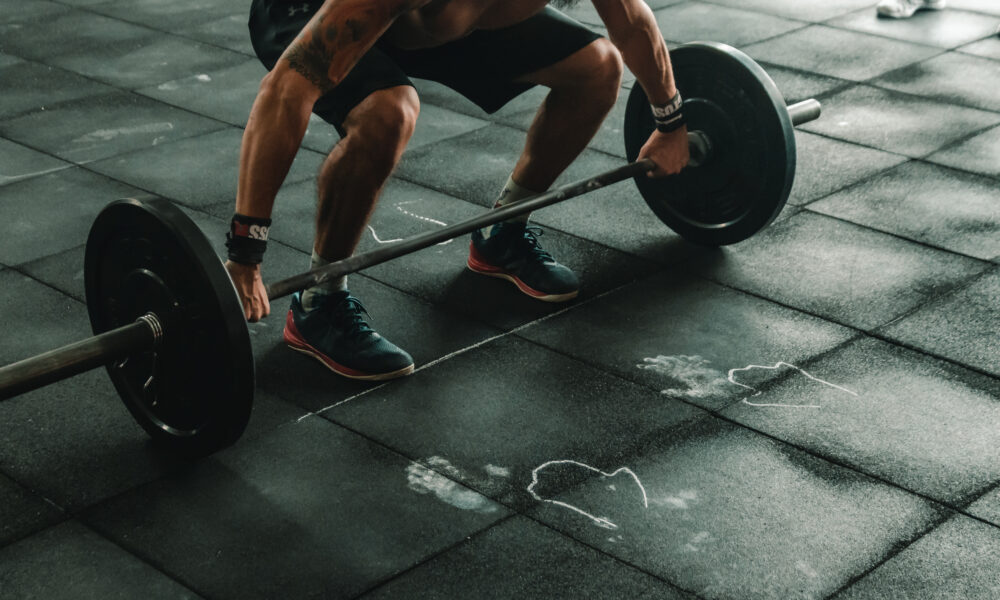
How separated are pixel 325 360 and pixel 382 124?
60 centimetres

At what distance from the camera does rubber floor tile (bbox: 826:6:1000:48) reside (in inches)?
209

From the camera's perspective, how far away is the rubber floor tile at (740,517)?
2.14m

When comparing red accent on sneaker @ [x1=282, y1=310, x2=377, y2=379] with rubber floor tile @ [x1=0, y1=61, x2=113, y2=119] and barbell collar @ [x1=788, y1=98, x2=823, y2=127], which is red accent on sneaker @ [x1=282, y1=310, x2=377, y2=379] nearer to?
barbell collar @ [x1=788, y1=98, x2=823, y2=127]

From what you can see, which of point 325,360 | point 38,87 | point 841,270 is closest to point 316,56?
point 325,360

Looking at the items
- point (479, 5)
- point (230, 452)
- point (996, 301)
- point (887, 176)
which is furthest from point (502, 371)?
point (887, 176)

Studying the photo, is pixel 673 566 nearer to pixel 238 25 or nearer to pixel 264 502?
pixel 264 502

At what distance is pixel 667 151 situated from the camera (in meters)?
3.16

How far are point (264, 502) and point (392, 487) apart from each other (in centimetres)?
→ 25

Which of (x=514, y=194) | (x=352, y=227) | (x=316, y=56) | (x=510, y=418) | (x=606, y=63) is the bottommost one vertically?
(x=510, y=418)

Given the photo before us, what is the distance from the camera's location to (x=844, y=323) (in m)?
3.04

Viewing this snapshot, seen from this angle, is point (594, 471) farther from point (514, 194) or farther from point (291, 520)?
point (514, 194)

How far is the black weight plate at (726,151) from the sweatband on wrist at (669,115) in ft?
0.62

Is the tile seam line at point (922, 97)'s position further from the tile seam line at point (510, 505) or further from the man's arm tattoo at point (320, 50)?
the man's arm tattoo at point (320, 50)

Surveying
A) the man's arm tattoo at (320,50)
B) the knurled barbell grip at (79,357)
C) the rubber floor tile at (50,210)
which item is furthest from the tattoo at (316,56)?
the rubber floor tile at (50,210)
